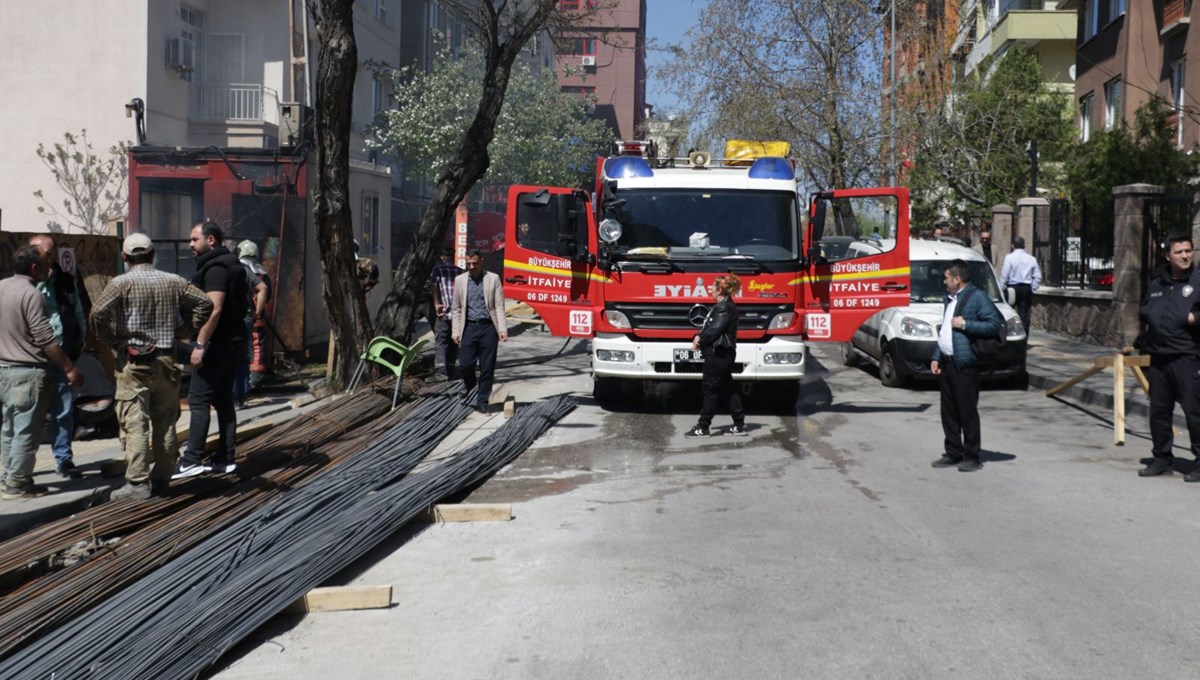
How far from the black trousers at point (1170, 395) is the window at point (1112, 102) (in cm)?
2237

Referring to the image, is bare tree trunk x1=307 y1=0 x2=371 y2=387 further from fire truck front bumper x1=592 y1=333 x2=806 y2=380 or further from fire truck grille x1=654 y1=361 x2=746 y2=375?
fire truck grille x1=654 y1=361 x2=746 y2=375

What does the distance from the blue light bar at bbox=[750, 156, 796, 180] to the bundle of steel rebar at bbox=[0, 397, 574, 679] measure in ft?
18.1

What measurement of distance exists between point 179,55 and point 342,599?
25718mm

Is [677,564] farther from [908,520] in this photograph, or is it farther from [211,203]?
[211,203]

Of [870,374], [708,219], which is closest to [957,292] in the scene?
[708,219]

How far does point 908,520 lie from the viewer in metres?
Result: 7.82

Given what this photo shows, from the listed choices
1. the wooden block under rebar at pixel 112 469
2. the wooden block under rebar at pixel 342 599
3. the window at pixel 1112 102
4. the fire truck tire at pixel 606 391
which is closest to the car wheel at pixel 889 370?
the fire truck tire at pixel 606 391

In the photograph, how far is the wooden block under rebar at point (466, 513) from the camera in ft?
25.7

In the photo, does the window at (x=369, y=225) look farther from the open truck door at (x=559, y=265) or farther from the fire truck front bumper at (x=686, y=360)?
the fire truck front bumper at (x=686, y=360)

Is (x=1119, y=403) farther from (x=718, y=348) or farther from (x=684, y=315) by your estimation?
(x=684, y=315)

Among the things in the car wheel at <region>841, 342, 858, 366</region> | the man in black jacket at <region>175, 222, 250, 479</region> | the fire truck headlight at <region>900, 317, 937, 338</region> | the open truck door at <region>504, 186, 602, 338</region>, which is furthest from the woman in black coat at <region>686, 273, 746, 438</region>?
the car wheel at <region>841, 342, 858, 366</region>

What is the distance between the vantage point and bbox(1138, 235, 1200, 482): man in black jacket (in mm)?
9156

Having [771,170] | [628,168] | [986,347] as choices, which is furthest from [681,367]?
[986,347]

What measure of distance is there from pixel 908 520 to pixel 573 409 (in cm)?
625
